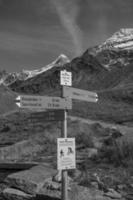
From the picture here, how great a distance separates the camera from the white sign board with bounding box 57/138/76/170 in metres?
5.59

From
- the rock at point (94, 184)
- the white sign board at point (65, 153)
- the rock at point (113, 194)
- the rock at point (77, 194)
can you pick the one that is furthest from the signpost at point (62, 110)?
the rock at point (94, 184)

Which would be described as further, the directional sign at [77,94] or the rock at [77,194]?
the rock at [77,194]

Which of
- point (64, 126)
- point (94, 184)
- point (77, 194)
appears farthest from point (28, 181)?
point (64, 126)

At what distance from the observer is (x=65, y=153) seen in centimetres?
570

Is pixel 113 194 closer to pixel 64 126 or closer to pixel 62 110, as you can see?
pixel 64 126

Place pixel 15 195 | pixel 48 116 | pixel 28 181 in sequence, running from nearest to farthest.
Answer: pixel 48 116
pixel 15 195
pixel 28 181

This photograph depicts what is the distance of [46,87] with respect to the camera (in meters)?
114

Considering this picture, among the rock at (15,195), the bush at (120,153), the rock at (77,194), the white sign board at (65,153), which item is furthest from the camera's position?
the bush at (120,153)

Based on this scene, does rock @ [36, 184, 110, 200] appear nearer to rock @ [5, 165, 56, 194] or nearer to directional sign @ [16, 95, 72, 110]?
rock @ [5, 165, 56, 194]

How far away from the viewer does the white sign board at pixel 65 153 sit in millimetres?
5594

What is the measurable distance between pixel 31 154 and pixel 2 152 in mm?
1730

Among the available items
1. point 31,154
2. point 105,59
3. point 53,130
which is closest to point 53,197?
point 31,154

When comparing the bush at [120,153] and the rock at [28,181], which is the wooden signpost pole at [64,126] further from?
the bush at [120,153]

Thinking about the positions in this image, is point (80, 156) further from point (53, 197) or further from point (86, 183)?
point (53, 197)
